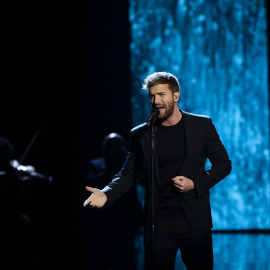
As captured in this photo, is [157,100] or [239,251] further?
[239,251]

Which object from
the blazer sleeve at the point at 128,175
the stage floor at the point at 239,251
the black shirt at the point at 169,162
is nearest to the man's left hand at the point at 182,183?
the black shirt at the point at 169,162

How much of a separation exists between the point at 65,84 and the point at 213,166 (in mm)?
5347

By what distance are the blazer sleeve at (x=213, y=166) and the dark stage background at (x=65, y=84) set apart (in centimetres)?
496

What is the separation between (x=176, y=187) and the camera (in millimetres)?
2693

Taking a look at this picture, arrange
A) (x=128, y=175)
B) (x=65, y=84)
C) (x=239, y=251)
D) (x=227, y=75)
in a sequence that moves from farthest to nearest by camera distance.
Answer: (x=227, y=75)
(x=65, y=84)
(x=239, y=251)
(x=128, y=175)

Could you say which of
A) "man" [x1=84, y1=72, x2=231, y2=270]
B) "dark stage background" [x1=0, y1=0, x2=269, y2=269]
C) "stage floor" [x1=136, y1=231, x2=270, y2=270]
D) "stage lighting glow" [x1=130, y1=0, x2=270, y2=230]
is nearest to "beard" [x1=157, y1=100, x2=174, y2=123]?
"man" [x1=84, y1=72, x2=231, y2=270]

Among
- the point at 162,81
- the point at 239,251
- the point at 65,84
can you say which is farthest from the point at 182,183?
the point at 65,84

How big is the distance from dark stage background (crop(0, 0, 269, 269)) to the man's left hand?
5.16 m

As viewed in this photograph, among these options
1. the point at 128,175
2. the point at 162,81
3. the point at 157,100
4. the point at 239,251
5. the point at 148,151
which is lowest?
the point at 239,251

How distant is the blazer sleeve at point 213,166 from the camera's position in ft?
8.92

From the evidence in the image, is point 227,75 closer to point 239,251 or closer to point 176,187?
point 239,251

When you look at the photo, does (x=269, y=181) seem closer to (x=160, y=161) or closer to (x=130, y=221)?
(x=130, y=221)

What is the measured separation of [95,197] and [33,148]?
514 cm

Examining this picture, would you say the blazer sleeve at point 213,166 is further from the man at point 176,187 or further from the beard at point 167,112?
the beard at point 167,112
